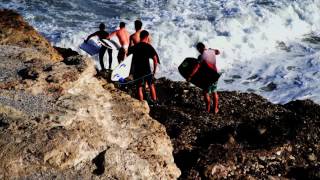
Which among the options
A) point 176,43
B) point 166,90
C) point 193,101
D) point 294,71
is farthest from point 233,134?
point 176,43

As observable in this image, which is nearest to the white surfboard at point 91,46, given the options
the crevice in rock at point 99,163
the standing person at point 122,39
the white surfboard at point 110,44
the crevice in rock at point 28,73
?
the white surfboard at point 110,44

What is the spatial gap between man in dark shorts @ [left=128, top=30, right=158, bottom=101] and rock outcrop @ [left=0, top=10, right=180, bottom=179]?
1.80 meters

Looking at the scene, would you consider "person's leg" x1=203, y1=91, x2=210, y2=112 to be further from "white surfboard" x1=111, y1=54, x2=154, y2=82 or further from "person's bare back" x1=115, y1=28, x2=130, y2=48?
"person's bare back" x1=115, y1=28, x2=130, y2=48

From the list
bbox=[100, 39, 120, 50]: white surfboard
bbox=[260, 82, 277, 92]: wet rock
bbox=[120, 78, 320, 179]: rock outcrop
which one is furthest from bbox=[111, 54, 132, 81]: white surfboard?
bbox=[260, 82, 277, 92]: wet rock

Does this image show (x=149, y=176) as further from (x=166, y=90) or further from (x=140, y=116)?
(x=166, y=90)

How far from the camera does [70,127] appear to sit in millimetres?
6488

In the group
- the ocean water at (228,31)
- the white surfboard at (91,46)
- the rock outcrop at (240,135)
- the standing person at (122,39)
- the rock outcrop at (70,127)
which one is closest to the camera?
the rock outcrop at (70,127)

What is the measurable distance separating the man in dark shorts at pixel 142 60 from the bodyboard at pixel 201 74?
0.72 meters

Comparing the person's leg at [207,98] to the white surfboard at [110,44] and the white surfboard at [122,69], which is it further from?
the white surfboard at [110,44]

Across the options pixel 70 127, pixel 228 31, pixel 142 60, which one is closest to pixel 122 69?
pixel 142 60

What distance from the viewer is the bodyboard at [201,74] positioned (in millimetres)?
10094

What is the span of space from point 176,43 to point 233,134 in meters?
7.68

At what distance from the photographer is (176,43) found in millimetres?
16516

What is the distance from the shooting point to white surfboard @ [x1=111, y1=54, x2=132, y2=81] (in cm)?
980
